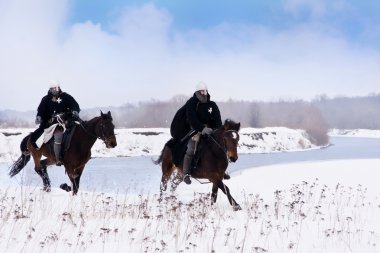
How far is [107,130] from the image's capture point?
34.3ft

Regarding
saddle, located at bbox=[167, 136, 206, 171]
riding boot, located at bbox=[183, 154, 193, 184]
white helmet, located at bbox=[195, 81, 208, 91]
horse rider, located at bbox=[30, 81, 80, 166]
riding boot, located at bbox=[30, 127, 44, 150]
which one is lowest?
riding boot, located at bbox=[183, 154, 193, 184]

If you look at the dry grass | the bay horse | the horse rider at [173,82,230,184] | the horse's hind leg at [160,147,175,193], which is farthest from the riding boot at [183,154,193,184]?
the dry grass

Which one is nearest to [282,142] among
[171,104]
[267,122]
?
[171,104]

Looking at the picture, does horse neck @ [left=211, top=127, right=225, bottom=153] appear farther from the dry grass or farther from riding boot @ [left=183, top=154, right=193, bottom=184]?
the dry grass

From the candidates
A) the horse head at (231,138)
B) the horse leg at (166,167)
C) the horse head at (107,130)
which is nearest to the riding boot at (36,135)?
the horse head at (107,130)

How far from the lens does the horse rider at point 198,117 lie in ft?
31.6

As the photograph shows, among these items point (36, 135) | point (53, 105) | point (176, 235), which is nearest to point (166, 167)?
point (53, 105)

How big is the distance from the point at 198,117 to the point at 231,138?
1341 millimetres

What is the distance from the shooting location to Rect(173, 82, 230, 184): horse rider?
9.64 metres

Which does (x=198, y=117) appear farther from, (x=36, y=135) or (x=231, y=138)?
(x=36, y=135)

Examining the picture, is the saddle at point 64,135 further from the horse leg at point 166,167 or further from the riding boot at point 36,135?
the horse leg at point 166,167

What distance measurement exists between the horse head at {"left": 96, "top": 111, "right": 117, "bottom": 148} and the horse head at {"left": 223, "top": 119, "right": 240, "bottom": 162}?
279cm

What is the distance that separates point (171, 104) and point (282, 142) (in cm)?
4120

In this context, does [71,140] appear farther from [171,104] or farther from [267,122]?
[267,122]
